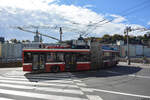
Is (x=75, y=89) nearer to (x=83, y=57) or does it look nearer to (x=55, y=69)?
(x=55, y=69)

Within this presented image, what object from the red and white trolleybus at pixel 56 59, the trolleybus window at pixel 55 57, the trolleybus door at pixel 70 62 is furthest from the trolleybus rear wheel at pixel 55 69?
the trolleybus door at pixel 70 62

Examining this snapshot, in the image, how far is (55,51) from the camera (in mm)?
14781

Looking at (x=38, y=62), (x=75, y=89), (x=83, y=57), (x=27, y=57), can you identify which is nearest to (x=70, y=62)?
(x=83, y=57)

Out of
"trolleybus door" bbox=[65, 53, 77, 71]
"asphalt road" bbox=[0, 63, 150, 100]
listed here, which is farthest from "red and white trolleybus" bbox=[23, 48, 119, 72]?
"asphalt road" bbox=[0, 63, 150, 100]

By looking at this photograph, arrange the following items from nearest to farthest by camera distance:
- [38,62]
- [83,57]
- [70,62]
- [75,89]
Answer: [75,89] < [38,62] < [70,62] < [83,57]

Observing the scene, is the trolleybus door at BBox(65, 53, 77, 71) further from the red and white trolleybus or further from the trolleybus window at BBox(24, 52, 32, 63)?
the trolleybus window at BBox(24, 52, 32, 63)

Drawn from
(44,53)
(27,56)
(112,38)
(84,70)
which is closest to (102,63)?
(84,70)

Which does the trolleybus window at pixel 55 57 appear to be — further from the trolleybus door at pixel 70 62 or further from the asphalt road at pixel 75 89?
the asphalt road at pixel 75 89

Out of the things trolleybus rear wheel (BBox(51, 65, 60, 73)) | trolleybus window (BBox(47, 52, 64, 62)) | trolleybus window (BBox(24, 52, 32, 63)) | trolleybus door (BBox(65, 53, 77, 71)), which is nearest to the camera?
trolleybus window (BBox(24, 52, 32, 63))

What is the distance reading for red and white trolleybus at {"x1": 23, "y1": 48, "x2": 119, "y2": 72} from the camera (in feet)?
45.4

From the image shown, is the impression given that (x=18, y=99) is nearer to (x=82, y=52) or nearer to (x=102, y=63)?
(x=82, y=52)

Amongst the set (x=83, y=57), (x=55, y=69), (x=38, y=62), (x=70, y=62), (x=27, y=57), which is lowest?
(x=55, y=69)

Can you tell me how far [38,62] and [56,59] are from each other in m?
2.00

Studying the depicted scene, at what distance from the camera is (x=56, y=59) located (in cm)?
1479
